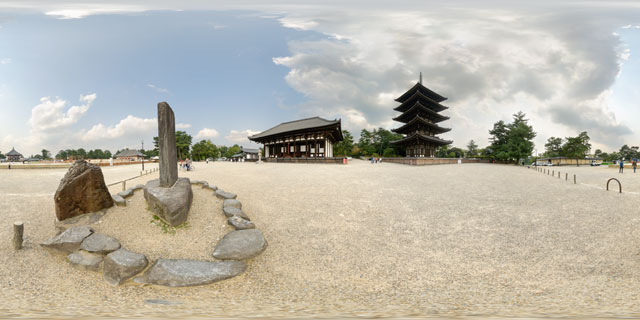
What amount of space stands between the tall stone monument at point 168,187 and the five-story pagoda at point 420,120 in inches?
1107

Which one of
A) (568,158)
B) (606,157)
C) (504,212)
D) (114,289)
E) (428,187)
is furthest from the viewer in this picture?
(606,157)

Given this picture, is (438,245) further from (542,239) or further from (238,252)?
(238,252)

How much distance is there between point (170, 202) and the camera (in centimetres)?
465

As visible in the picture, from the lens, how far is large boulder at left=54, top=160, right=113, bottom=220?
14.9ft

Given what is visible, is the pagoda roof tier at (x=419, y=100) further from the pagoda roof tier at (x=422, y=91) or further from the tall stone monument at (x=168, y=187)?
the tall stone monument at (x=168, y=187)

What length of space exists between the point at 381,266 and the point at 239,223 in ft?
8.87

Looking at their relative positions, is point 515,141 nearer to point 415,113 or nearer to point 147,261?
point 415,113

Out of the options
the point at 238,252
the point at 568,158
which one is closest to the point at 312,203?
the point at 238,252

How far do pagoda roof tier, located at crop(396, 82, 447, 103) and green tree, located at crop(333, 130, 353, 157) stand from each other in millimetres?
11158

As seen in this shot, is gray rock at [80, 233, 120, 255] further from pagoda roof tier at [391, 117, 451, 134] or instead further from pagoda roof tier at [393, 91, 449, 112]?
pagoda roof tier at [393, 91, 449, 112]

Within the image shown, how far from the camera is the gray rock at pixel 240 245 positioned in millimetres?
3740

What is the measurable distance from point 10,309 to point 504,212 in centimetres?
886

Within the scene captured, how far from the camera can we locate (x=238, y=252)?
3.77m

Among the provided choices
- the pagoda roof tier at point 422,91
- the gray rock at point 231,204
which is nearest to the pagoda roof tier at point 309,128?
the pagoda roof tier at point 422,91
